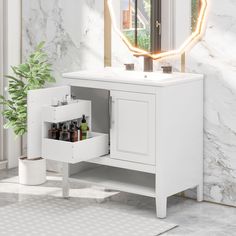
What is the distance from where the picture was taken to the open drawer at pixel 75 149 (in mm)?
3998

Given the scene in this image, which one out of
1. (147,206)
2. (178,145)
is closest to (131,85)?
(178,145)

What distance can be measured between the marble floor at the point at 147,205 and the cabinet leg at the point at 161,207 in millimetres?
44

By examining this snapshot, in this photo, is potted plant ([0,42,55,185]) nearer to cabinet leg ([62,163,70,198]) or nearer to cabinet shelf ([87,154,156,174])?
cabinet leg ([62,163,70,198])

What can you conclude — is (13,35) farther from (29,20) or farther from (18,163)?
(18,163)

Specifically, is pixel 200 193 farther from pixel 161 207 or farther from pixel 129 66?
pixel 129 66

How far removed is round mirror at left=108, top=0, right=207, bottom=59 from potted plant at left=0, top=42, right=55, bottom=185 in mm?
584

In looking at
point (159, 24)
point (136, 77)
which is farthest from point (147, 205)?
point (159, 24)

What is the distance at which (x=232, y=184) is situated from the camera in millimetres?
4188

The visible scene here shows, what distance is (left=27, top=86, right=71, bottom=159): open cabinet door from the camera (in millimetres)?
4070

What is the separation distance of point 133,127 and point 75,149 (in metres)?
0.34

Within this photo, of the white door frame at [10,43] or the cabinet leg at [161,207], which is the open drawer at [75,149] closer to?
the cabinet leg at [161,207]

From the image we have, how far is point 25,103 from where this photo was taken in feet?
15.5

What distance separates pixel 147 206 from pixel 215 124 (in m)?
0.61

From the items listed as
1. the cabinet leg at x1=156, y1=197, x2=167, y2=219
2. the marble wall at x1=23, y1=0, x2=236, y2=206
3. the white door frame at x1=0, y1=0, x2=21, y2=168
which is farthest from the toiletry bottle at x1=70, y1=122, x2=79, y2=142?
the white door frame at x1=0, y1=0, x2=21, y2=168
